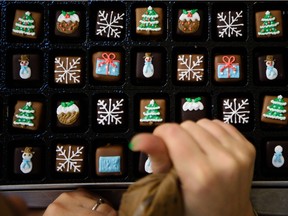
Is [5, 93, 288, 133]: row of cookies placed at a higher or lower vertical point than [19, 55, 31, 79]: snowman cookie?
lower

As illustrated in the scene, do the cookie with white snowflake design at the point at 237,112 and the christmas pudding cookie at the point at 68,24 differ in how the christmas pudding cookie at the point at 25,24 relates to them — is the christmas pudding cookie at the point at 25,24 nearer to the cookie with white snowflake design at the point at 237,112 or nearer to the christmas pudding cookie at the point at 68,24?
the christmas pudding cookie at the point at 68,24

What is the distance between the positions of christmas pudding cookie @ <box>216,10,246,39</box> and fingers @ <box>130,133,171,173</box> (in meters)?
0.59

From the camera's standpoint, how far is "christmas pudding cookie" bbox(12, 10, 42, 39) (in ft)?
3.49

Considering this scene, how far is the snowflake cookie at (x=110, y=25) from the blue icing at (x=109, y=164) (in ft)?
1.15

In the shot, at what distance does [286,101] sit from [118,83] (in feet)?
1.61

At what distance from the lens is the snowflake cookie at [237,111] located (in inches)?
42.0

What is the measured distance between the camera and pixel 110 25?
1074mm

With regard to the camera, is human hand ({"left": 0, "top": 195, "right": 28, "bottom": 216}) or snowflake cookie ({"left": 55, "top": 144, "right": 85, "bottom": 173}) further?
snowflake cookie ({"left": 55, "top": 144, "right": 85, "bottom": 173})

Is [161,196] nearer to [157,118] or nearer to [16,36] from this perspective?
[157,118]

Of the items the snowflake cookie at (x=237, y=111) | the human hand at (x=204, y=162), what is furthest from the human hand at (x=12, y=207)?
the snowflake cookie at (x=237, y=111)

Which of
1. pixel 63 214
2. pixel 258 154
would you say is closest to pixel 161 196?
pixel 63 214

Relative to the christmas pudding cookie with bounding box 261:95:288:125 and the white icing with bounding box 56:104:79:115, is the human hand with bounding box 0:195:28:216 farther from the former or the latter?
the christmas pudding cookie with bounding box 261:95:288:125

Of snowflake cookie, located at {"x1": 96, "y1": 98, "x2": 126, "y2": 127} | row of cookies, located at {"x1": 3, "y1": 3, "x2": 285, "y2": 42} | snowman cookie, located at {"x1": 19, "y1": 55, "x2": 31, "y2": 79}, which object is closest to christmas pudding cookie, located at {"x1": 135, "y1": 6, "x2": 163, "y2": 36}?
row of cookies, located at {"x1": 3, "y1": 3, "x2": 285, "y2": 42}

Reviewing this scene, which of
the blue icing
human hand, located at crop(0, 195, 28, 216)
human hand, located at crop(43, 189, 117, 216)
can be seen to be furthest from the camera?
the blue icing
